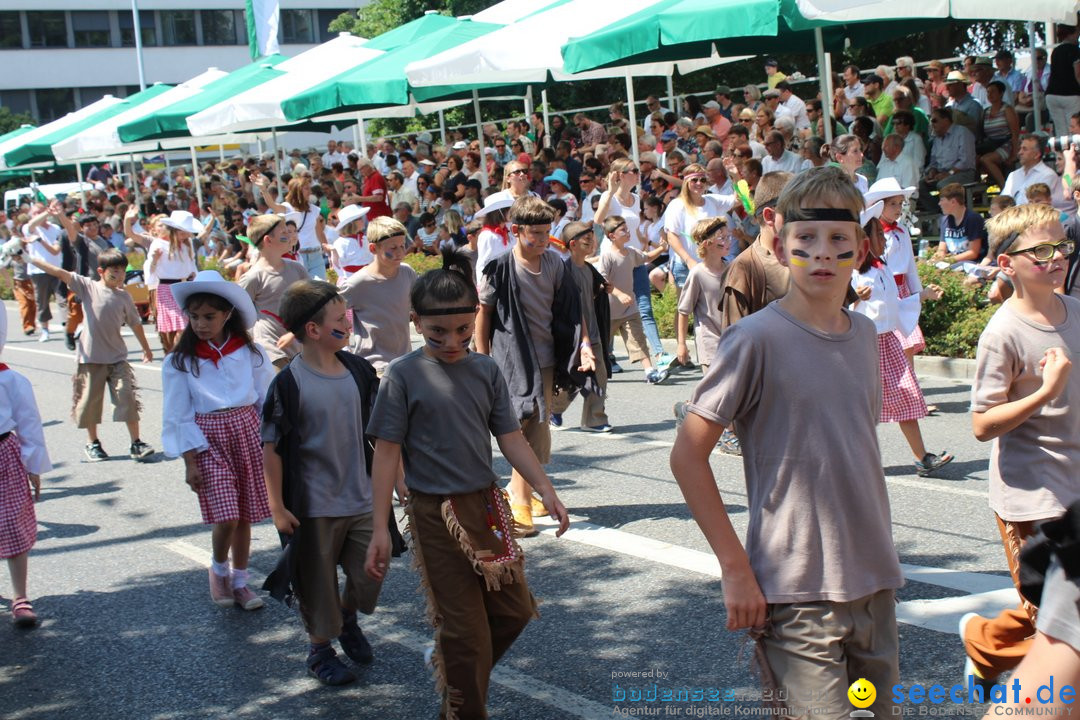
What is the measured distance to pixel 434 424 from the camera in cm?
448

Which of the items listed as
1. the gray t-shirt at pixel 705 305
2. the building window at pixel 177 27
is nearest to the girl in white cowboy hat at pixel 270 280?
the gray t-shirt at pixel 705 305

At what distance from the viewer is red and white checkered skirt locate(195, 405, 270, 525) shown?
19.6ft

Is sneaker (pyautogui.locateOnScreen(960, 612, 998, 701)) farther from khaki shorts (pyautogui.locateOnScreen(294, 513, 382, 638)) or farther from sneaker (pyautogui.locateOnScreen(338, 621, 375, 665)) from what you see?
sneaker (pyautogui.locateOnScreen(338, 621, 375, 665))

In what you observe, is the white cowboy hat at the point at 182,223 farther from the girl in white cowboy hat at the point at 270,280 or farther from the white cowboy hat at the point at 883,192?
the white cowboy hat at the point at 883,192

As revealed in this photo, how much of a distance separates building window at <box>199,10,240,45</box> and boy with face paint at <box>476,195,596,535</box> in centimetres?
5931

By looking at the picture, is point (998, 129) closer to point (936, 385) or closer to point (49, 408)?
point (936, 385)

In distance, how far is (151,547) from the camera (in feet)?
24.6

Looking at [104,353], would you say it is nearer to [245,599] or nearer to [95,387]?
[95,387]

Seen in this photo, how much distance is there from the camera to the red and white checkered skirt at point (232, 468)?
19.6 ft

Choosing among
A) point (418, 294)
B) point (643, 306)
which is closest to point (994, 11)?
point (643, 306)

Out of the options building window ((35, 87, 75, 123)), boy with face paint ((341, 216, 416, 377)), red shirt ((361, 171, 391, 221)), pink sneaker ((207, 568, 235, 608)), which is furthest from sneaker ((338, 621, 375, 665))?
building window ((35, 87, 75, 123))

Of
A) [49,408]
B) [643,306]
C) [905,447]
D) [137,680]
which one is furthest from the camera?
[49,408]

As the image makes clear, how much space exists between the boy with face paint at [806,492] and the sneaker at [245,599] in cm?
363

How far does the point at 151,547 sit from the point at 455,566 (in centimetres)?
375
